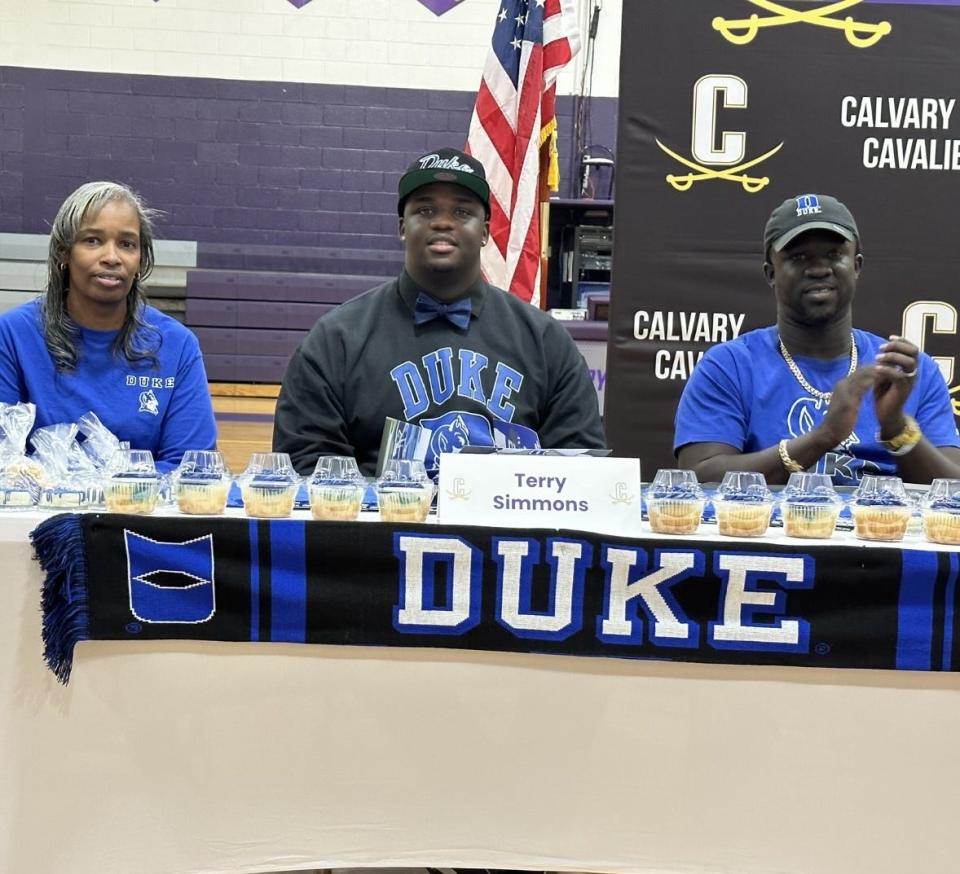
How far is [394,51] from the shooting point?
9.27 m

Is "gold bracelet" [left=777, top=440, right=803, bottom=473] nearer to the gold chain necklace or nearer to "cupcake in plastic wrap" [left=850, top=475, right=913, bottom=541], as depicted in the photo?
the gold chain necklace

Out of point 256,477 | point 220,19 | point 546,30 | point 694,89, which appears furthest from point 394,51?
point 256,477

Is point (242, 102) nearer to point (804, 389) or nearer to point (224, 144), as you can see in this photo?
point (224, 144)

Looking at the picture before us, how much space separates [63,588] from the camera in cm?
162

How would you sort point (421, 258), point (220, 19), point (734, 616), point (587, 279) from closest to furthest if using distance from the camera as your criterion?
point (734, 616) < point (421, 258) < point (587, 279) < point (220, 19)

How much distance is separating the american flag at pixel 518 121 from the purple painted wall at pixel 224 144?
5311 mm

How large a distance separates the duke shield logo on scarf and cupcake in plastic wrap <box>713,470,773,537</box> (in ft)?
2.45


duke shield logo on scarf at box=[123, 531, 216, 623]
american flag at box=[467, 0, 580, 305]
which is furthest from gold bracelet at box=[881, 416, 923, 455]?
american flag at box=[467, 0, 580, 305]

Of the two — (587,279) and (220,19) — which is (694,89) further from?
(220,19)

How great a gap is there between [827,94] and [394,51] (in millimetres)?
6561

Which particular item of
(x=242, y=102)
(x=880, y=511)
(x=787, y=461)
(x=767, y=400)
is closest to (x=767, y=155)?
(x=767, y=400)

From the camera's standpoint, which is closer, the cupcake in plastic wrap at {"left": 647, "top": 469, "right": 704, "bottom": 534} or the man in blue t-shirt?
the cupcake in plastic wrap at {"left": 647, "top": 469, "right": 704, "bottom": 534}

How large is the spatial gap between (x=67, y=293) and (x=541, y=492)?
1303 mm

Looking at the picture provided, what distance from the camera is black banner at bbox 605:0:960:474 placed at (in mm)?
3283
